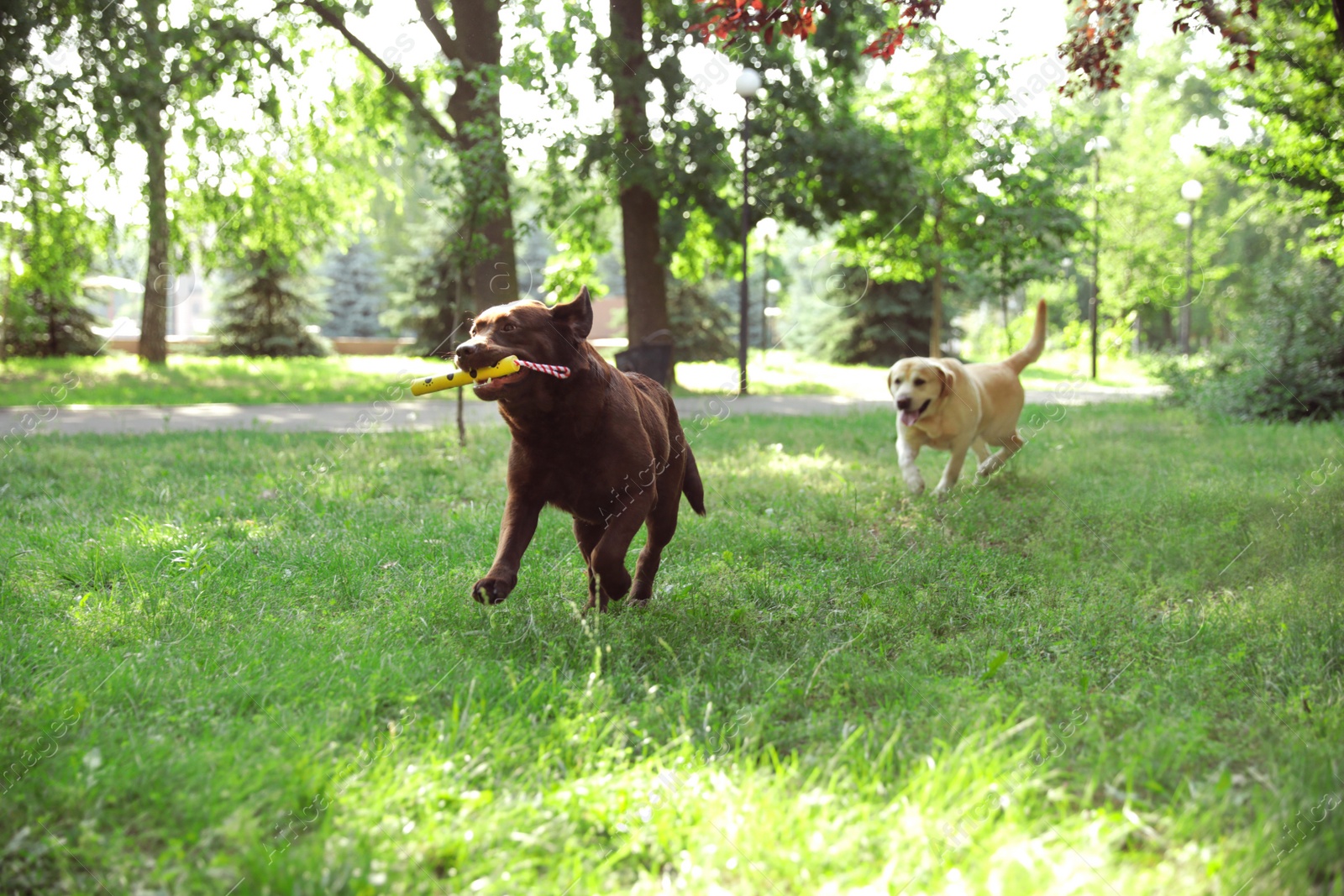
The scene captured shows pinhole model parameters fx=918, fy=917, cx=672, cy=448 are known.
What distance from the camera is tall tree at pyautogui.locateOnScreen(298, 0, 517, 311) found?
9.86 meters

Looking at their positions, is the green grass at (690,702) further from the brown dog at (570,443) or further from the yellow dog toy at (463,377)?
the yellow dog toy at (463,377)

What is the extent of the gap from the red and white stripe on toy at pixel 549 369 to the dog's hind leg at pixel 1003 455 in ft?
16.9

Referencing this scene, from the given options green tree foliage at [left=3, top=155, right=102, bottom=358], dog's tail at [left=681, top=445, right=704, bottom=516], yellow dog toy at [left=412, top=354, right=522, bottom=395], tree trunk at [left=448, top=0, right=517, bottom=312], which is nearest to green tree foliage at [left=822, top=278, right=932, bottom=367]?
tree trunk at [left=448, top=0, right=517, bottom=312]

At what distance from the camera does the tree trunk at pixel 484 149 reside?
32.1 feet

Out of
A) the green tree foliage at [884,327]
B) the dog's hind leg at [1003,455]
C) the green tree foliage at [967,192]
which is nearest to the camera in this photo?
the dog's hind leg at [1003,455]

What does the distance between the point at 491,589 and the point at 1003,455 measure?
19.4 ft

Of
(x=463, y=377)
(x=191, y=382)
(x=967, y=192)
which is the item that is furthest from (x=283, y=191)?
(x=463, y=377)

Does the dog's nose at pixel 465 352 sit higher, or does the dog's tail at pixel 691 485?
the dog's nose at pixel 465 352

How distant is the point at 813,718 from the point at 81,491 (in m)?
6.20

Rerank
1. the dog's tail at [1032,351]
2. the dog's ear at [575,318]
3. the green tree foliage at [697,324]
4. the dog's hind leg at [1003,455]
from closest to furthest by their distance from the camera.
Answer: the dog's ear at [575,318] → the dog's hind leg at [1003,455] → the dog's tail at [1032,351] → the green tree foliage at [697,324]

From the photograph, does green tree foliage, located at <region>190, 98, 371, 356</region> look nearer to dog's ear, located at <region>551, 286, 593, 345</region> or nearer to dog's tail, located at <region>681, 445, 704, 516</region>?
dog's tail, located at <region>681, 445, 704, 516</region>

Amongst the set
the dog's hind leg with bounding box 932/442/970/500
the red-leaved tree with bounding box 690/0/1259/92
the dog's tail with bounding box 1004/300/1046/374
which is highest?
the red-leaved tree with bounding box 690/0/1259/92

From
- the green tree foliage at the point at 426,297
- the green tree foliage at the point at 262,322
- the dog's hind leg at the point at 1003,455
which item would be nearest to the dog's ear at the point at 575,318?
the dog's hind leg at the point at 1003,455

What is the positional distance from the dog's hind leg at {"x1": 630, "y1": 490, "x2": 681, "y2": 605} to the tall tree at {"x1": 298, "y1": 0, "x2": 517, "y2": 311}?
602cm
